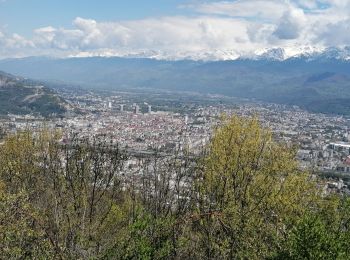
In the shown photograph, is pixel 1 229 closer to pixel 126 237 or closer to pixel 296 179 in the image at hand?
pixel 126 237

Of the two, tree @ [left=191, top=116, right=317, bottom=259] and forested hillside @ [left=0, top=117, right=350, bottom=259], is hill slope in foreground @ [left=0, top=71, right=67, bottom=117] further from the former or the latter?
tree @ [left=191, top=116, right=317, bottom=259]

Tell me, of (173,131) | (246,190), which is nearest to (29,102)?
(173,131)

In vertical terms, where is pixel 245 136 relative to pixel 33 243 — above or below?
above

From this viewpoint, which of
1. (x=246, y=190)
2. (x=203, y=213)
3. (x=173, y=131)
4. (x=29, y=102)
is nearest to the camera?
(x=203, y=213)

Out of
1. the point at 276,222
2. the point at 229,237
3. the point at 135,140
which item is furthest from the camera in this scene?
the point at 135,140

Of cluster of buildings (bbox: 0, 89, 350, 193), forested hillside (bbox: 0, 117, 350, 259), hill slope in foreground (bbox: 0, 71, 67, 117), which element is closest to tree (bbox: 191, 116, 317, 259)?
forested hillside (bbox: 0, 117, 350, 259)

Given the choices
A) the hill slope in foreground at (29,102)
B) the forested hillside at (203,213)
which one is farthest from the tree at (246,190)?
the hill slope in foreground at (29,102)

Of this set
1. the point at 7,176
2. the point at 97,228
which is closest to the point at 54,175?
the point at 97,228

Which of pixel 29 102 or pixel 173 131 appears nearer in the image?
pixel 173 131

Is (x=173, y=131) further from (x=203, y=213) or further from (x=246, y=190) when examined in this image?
(x=203, y=213)
